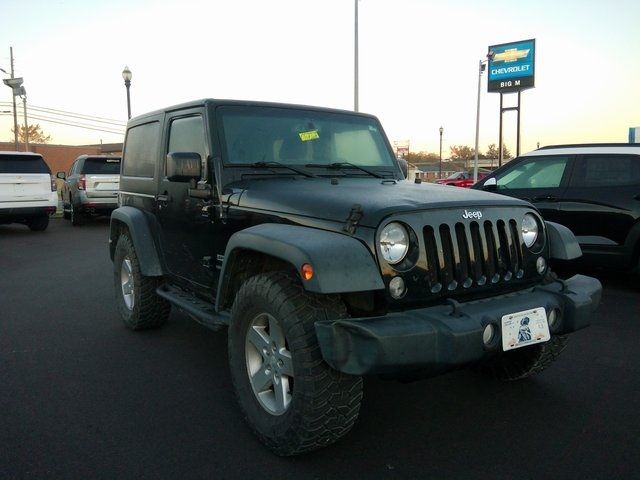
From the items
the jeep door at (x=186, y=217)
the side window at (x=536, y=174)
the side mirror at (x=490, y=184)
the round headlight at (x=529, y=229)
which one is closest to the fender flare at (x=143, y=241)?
the jeep door at (x=186, y=217)

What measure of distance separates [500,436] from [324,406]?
1.15 m

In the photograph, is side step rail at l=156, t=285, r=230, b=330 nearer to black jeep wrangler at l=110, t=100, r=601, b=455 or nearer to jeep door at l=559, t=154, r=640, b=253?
black jeep wrangler at l=110, t=100, r=601, b=455

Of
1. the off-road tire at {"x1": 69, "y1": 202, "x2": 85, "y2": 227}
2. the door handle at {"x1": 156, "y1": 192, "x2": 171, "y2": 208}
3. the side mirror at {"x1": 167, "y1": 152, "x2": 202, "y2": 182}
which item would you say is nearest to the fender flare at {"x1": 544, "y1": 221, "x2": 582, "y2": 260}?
the side mirror at {"x1": 167, "y1": 152, "x2": 202, "y2": 182}

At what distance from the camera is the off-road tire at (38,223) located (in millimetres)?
13917

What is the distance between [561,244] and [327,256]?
5.64ft

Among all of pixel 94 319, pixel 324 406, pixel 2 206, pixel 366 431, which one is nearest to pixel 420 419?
pixel 366 431

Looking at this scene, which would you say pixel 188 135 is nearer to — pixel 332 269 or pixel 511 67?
pixel 332 269

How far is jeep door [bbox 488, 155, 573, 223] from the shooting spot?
688cm

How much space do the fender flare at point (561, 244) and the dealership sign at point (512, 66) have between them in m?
30.7

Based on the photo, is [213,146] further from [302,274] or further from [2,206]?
[2,206]

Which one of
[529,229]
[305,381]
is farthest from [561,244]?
[305,381]

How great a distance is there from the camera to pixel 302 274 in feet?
8.36

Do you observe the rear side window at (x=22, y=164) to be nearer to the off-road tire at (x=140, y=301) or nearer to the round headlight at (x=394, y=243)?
the off-road tire at (x=140, y=301)

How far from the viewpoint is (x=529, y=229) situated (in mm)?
3336
